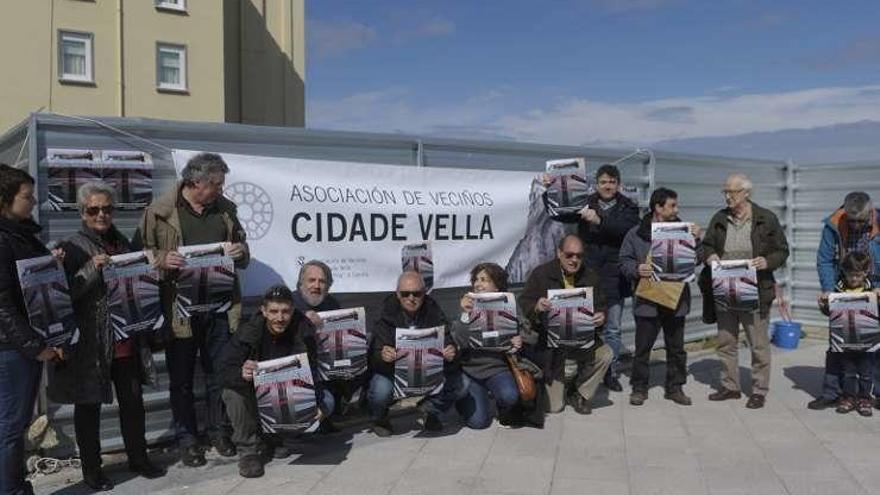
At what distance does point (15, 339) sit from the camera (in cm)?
407

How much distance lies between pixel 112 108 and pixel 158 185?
18.8m

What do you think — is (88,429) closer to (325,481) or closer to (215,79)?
(325,481)

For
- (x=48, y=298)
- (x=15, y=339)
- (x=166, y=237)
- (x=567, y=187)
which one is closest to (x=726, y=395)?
(x=567, y=187)

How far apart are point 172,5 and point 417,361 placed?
69.7 ft

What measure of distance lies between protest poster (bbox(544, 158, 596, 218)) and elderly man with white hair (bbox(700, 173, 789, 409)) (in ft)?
3.81

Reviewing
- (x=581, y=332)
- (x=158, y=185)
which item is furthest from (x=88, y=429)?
(x=581, y=332)

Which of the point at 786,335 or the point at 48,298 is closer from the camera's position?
the point at 48,298

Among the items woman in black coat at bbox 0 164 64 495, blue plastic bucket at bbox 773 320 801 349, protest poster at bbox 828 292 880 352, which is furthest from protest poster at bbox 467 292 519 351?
blue plastic bucket at bbox 773 320 801 349

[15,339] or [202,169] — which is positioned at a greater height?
[202,169]

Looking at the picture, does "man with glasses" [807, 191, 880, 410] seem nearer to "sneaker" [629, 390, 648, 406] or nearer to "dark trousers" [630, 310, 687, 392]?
"dark trousers" [630, 310, 687, 392]

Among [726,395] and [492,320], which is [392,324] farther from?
[726,395]

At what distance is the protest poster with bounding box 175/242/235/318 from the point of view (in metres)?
5.00

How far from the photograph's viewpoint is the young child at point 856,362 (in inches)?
252

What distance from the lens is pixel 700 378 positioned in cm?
782
